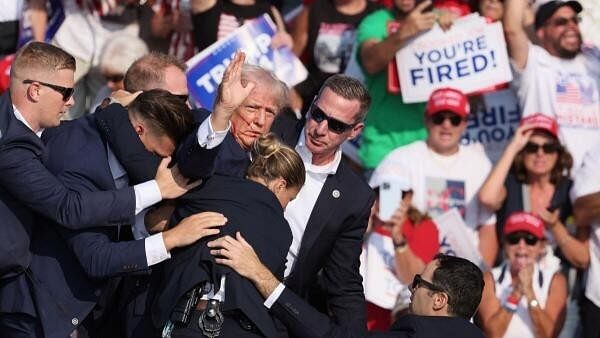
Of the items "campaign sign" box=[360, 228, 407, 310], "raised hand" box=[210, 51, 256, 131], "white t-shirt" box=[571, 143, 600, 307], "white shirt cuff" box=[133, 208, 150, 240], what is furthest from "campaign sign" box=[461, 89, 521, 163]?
"raised hand" box=[210, 51, 256, 131]

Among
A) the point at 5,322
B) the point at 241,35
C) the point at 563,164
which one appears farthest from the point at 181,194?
the point at 563,164

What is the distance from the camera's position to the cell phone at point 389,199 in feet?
28.6

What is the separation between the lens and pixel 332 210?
271 inches

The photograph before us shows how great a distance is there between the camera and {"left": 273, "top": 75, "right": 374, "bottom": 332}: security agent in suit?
22.6ft

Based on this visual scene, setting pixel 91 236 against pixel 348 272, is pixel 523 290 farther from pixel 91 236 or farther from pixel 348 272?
pixel 91 236

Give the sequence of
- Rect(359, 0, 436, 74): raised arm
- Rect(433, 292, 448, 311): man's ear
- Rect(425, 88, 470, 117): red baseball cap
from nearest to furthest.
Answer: Rect(433, 292, 448, 311): man's ear < Rect(425, 88, 470, 117): red baseball cap < Rect(359, 0, 436, 74): raised arm

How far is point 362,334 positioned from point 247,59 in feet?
10.8

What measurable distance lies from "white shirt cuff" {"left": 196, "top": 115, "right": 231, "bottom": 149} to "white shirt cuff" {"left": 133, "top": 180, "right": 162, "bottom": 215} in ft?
1.18

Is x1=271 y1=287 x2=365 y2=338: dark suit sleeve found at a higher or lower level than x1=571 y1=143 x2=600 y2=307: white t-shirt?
higher

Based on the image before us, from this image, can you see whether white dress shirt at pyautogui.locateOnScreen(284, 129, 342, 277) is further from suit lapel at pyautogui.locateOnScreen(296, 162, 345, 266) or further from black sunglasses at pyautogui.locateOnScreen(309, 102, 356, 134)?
black sunglasses at pyautogui.locateOnScreen(309, 102, 356, 134)

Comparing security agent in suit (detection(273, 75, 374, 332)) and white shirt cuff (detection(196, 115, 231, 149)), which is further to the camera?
security agent in suit (detection(273, 75, 374, 332))

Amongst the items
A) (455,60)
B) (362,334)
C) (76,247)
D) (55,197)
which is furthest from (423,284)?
(455,60)

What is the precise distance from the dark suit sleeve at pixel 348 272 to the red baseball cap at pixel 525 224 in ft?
6.48

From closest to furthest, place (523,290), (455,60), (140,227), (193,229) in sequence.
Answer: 1. (193,229)
2. (140,227)
3. (523,290)
4. (455,60)
